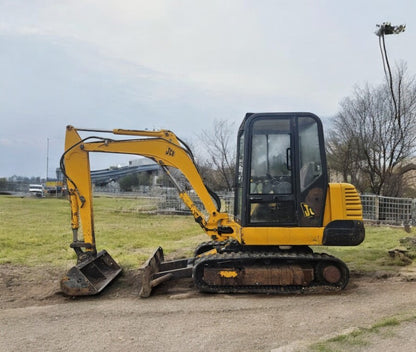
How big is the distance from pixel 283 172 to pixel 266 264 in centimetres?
156

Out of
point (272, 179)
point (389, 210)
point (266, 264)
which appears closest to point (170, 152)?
point (272, 179)

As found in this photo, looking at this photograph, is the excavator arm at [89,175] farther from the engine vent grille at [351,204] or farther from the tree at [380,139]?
the tree at [380,139]

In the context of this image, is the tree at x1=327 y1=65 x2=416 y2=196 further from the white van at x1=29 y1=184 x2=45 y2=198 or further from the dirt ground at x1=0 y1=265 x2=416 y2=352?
the white van at x1=29 y1=184 x2=45 y2=198

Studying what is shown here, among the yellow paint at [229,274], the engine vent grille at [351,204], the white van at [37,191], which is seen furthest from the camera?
the white van at [37,191]

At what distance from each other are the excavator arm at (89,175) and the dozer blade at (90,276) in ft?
0.06

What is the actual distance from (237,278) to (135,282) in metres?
2.19

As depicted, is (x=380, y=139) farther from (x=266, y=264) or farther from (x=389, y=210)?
(x=266, y=264)

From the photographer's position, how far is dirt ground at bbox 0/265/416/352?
177 inches

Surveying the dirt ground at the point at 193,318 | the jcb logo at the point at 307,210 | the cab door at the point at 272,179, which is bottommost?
the dirt ground at the point at 193,318

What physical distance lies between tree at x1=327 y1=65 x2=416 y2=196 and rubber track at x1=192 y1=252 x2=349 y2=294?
1591 cm

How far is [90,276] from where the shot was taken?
732 cm

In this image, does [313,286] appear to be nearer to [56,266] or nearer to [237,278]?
[237,278]

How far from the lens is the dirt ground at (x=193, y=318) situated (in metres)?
4.51

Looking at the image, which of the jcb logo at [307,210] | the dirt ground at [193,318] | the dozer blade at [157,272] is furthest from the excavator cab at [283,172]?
the dozer blade at [157,272]
